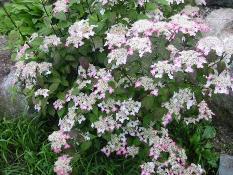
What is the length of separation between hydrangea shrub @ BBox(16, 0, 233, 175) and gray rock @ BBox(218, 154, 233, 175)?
183 mm

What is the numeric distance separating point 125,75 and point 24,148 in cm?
129

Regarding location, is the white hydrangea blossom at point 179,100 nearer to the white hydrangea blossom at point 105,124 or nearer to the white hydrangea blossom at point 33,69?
the white hydrangea blossom at point 105,124

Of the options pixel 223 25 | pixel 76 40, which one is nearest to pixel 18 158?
pixel 76 40

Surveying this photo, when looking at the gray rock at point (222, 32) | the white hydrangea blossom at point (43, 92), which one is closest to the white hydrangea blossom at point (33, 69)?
the white hydrangea blossom at point (43, 92)

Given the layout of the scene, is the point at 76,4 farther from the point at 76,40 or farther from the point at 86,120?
the point at 86,120

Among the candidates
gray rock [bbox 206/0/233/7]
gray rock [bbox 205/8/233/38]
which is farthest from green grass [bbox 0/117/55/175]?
gray rock [bbox 206/0/233/7]

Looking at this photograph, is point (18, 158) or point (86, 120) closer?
point (86, 120)

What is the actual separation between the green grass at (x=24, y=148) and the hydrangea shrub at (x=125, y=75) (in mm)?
369

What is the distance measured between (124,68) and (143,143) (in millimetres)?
650

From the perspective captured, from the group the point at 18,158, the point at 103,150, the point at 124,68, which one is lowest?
the point at 18,158

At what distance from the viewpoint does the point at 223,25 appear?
431 centimetres

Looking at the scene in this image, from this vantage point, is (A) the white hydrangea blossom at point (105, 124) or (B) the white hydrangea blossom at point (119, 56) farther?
(A) the white hydrangea blossom at point (105, 124)

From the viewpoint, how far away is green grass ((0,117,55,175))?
3537mm

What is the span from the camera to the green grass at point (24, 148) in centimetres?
354
